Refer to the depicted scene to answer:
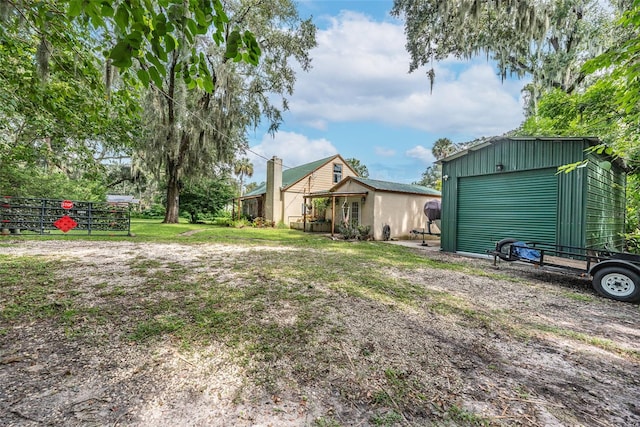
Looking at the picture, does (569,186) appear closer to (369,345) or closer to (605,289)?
(605,289)

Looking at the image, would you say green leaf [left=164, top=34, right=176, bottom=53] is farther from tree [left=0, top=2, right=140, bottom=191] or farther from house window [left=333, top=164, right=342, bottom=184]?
house window [left=333, top=164, right=342, bottom=184]

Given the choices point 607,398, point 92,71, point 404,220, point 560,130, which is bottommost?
point 607,398

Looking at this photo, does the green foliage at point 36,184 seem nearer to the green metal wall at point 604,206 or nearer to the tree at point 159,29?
the tree at point 159,29

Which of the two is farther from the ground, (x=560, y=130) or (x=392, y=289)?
(x=560, y=130)

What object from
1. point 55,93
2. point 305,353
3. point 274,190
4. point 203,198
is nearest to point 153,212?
point 203,198

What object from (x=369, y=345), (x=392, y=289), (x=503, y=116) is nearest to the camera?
(x=369, y=345)

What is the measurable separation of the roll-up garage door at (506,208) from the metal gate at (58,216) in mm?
12024

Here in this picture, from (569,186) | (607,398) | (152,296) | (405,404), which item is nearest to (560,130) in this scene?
(569,186)


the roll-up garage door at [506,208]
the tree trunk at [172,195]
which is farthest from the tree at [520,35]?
the tree trunk at [172,195]

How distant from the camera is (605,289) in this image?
167 inches

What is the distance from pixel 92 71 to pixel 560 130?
14327 millimetres

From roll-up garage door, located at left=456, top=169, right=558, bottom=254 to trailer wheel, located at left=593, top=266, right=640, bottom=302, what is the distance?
2535 millimetres

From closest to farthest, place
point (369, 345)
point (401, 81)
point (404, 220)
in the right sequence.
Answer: point (369, 345)
point (401, 81)
point (404, 220)

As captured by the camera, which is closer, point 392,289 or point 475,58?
point 392,289
